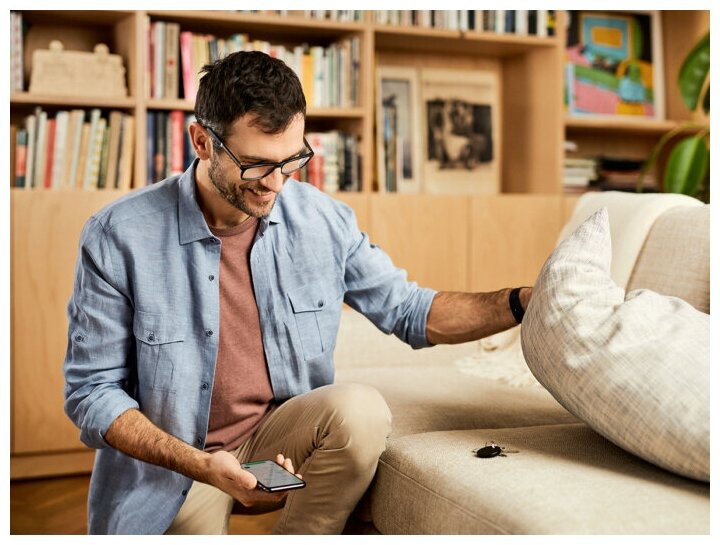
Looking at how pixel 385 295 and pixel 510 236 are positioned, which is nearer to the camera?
pixel 385 295

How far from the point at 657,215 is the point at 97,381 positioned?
1.20m

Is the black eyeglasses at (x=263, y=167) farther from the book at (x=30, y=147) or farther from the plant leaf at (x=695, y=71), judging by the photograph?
the plant leaf at (x=695, y=71)

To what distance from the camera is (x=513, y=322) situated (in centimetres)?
158

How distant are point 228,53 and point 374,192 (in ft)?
2.23

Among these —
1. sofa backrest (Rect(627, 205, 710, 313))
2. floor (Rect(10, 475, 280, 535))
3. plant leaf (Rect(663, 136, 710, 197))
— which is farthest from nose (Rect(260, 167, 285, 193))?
plant leaf (Rect(663, 136, 710, 197))

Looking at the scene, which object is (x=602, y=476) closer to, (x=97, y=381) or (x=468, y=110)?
(x=97, y=381)

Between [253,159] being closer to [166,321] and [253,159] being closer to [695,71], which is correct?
[166,321]

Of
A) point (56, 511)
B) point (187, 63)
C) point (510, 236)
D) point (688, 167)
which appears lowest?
point (56, 511)

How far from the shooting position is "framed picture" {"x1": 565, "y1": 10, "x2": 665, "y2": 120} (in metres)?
3.52

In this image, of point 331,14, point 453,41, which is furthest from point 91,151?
point 453,41

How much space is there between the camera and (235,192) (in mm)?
1522

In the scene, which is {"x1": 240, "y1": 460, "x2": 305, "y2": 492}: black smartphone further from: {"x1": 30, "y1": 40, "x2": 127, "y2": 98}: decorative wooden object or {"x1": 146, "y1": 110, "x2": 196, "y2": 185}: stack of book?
{"x1": 30, "y1": 40, "x2": 127, "y2": 98}: decorative wooden object

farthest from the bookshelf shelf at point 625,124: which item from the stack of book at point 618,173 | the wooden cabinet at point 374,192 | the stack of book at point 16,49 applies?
the stack of book at point 16,49
